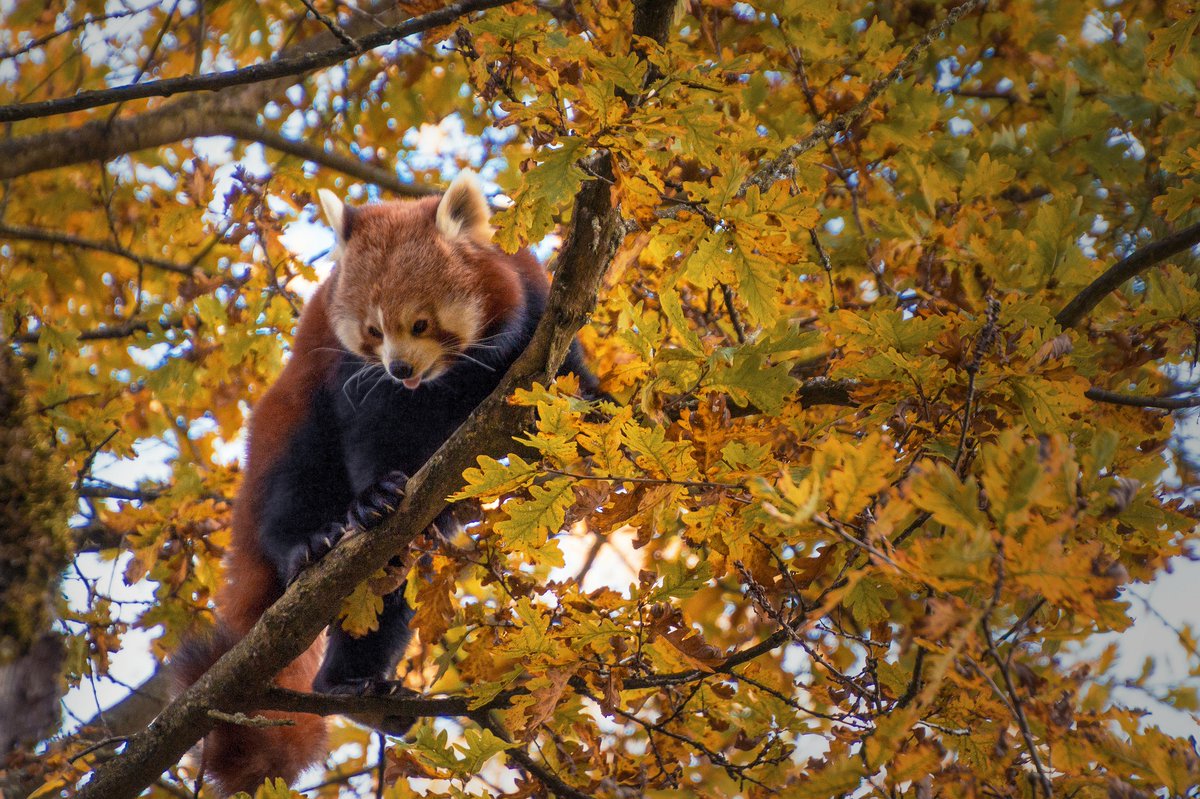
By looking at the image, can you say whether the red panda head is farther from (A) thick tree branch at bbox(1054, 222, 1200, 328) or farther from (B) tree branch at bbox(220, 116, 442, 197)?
(A) thick tree branch at bbox(1054, 222, 1200, 328)

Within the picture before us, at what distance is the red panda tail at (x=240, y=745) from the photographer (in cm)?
380

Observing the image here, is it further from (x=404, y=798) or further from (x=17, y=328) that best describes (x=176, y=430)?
(x=404, y=798)

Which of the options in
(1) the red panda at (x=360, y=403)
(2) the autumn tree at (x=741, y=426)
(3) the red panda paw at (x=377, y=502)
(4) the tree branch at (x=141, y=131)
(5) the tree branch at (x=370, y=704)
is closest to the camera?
(2) the autumn tree at (x=741, y=426)

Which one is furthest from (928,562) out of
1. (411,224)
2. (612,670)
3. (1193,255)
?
(411,224)

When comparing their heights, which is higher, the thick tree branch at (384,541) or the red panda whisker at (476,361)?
the red panda whisker at (476,361)

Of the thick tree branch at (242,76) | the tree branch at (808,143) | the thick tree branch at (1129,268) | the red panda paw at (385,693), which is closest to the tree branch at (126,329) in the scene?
the red panda paw at (385,693)

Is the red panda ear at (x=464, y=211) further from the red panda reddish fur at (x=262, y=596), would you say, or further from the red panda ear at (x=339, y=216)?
the red panda reddish fur at (x=262, y=596)

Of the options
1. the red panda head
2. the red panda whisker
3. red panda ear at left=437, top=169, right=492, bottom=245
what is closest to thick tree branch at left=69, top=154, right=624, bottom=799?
the red panda head

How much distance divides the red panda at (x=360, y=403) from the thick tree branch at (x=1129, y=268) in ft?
5.99

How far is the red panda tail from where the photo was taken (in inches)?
150

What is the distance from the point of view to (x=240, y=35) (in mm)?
5355

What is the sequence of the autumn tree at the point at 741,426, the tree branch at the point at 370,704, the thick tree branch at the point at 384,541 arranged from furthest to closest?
the tree branch at the point at 370,704 < the thick tree branch at the point at 384,541 < the autumn tree at the point at 741,426

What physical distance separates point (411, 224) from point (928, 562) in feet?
10.6

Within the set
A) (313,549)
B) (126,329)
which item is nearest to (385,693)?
(313,549)
